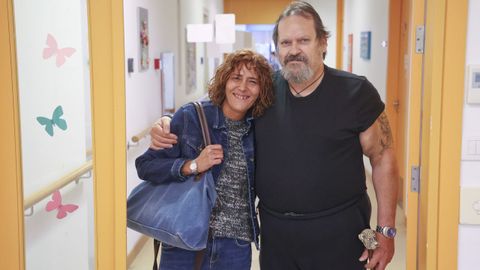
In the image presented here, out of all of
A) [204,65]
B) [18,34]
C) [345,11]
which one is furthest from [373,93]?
[345,11]

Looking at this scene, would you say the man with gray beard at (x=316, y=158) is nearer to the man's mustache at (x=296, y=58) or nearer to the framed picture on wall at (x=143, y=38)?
the man's mustache at (x=296, y=58)

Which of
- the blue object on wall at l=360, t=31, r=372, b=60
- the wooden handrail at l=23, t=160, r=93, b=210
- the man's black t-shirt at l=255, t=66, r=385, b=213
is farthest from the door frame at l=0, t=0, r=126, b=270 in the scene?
the blue object on wall at l=360, t=31, r=372, b=60

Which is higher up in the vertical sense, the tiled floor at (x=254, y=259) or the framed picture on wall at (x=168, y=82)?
the framed picture on wall at (x=168, y=82)

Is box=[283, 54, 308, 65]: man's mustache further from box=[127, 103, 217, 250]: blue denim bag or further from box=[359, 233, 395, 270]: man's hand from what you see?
box=[359, 233, 395, 270]: man's hand

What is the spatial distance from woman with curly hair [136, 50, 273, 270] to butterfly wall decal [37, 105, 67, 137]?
0.45 m

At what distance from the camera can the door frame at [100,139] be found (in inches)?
56.4

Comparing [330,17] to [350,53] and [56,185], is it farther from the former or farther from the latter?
[56,185]

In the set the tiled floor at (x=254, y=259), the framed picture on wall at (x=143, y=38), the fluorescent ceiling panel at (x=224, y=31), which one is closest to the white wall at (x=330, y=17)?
the fluorescent ceiling panel at (x=224, y=31)

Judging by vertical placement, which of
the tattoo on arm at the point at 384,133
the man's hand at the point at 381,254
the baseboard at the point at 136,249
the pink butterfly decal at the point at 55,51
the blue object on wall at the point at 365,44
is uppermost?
the blue object on wall at the point at 365,44

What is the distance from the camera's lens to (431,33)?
1.42 metres

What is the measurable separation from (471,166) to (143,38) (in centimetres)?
237

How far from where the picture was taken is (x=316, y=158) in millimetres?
1658

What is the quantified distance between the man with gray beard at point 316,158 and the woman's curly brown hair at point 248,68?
0.16 ft

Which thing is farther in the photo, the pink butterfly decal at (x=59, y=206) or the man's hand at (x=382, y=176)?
the pink butterfly decal at (x=59, y=206)
